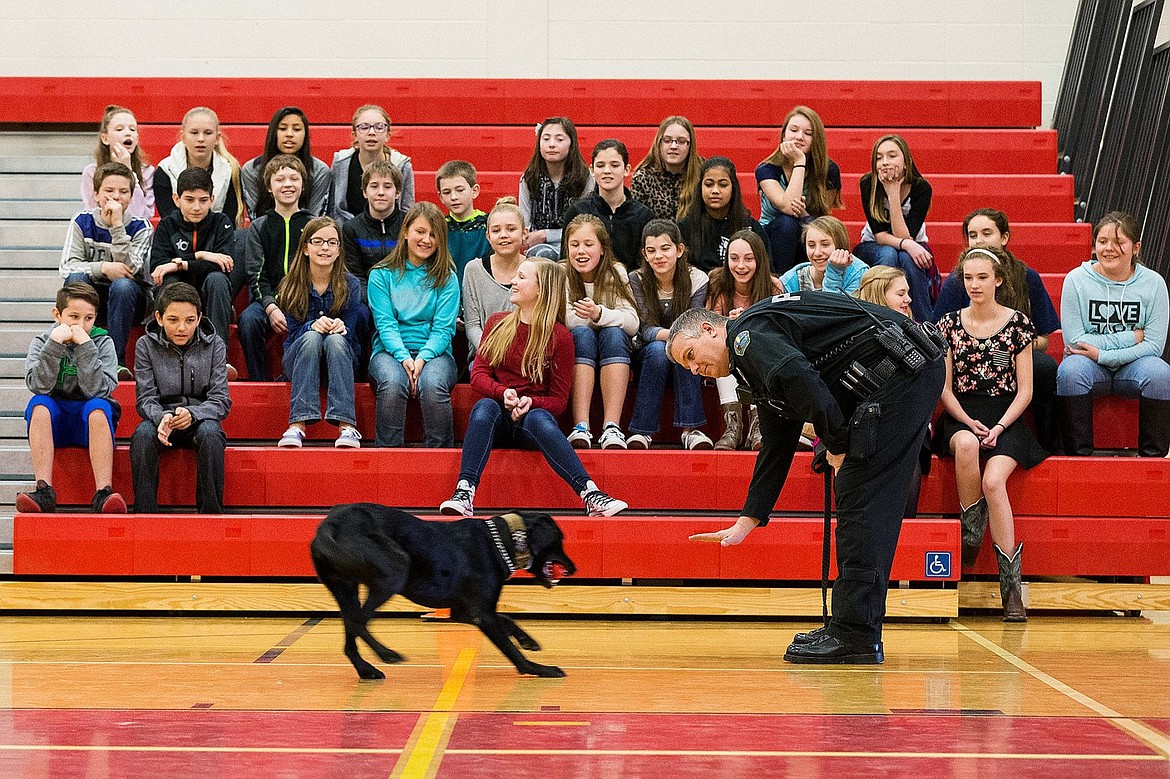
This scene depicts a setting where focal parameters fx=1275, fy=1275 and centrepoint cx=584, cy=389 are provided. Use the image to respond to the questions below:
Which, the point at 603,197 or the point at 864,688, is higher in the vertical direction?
the point at 603,197

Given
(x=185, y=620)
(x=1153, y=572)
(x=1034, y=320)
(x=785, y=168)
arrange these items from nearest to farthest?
(x=185, y=620), (x=1153, y=572), (x=1034, y=320), (x=785, y=168)

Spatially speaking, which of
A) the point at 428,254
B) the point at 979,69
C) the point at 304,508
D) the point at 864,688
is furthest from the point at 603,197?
the point at 979,69

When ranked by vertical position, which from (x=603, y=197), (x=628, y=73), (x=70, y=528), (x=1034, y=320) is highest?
(x=628, y=73)

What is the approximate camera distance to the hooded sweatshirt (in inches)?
223

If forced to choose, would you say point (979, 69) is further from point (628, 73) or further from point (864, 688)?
point (864, 688)

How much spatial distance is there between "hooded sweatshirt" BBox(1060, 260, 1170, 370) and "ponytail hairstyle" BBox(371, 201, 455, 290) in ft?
9.32

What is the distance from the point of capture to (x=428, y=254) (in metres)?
5.93

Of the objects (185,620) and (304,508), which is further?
(304,508)

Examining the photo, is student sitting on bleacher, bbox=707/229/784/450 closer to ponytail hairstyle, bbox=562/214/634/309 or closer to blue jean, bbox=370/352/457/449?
ponytail hairstyle, bbox=562/214/634/309

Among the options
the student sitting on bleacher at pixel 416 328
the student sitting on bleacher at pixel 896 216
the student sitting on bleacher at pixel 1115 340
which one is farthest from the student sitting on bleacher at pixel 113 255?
the student sitting on bleacher at pixel 1115 340

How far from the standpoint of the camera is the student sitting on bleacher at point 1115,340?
218 inches

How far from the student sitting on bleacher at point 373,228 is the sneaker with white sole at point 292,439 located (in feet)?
2.95

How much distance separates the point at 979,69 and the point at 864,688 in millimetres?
6825

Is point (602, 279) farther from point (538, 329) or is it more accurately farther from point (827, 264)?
point (827, 264)
